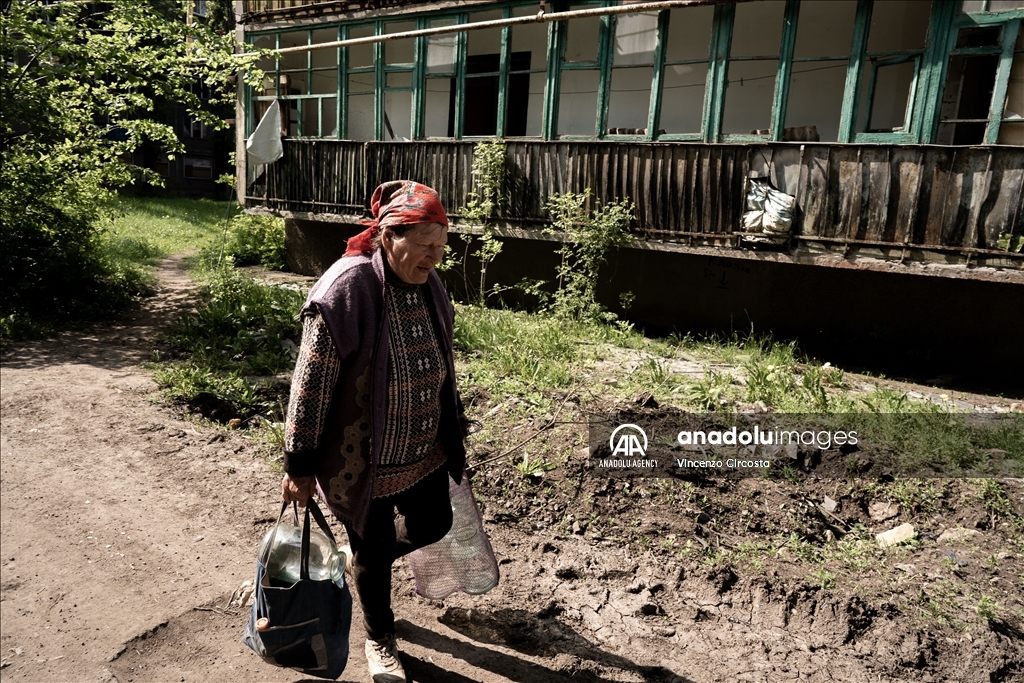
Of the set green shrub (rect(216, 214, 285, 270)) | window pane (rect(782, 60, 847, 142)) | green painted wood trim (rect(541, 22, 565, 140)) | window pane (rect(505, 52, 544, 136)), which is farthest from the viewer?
green shrub (rect(216, 214, 285, 270))

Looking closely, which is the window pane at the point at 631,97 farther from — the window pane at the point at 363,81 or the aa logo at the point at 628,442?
the aa logo at the point at 628,442

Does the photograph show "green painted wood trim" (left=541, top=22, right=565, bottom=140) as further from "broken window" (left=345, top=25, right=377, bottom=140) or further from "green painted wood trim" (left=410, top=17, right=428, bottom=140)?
"broken window" (left=345, top=25, right=377, bottom=140)

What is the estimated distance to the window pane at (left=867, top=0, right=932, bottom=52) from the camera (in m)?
8.66

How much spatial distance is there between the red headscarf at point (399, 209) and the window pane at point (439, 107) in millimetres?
9269

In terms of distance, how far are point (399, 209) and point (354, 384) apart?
0.62m

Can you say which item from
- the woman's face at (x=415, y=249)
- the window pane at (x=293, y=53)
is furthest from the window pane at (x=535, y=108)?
the woman's face at (x=415, y=249)

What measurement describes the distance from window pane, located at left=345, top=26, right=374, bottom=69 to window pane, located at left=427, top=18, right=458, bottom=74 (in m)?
1.27

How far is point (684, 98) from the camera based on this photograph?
33.6 ft

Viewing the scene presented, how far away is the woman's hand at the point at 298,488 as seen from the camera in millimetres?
2510

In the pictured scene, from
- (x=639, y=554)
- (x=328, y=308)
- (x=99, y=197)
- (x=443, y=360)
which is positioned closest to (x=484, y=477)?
(x=639, y=554)

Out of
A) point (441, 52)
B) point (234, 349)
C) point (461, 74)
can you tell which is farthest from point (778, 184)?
point (234, 349)

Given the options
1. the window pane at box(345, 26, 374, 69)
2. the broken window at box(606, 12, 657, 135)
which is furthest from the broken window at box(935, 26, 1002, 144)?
the window pane at box(345, 26, 374, 69)

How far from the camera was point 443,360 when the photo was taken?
2.78 m

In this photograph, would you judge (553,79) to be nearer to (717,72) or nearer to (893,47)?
(717,72)
